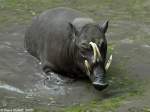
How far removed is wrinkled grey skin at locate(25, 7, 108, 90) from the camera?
8.13 m

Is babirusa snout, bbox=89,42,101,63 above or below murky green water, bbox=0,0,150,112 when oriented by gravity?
above

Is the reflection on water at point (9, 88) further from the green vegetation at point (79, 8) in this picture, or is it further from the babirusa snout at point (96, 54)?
the green vegetation at point (79, 8)

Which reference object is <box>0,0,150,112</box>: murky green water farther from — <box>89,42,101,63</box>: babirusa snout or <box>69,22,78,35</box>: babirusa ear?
<box>69,22,78,35</box>: babirusa ear

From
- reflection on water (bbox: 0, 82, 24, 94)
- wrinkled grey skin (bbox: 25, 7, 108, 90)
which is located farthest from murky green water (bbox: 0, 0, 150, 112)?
wrinkled grey skin (bbox: 25, 7, 108, 90)

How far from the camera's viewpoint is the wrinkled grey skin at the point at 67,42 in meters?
8.13

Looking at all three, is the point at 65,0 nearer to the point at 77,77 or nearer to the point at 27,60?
the point at 27,60

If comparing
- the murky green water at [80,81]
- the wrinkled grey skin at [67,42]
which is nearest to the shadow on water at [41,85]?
the murky green water at [80,81]

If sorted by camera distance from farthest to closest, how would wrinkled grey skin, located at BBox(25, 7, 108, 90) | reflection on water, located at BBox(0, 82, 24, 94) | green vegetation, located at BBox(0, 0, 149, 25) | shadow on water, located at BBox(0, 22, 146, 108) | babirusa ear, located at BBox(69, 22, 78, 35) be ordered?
A: 1. green vegetation, located at BBox(0, 0, 149, 25)
2. babirusa ear, located at BBox(69, 22, 78, 35)
3. reflection on water, located at BBox(0, 82, 24, 94)
4. wrinkled grey skin, located at BBox(25, 7, 108, 90)
5. shadow on water, located at BBox(0, 22, 146, 108)

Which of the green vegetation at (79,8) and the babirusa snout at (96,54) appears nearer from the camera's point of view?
the babirusa snout at (96,54)

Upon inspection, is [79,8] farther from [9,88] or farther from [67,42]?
[9,88]

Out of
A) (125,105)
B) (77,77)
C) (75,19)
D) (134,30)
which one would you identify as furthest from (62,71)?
(134,30)

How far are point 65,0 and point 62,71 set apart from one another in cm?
486

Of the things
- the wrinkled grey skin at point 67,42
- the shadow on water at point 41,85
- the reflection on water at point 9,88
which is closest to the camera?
the shadow on water at point 41,85

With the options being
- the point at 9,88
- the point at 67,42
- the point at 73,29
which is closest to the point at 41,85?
the point at 9,88
